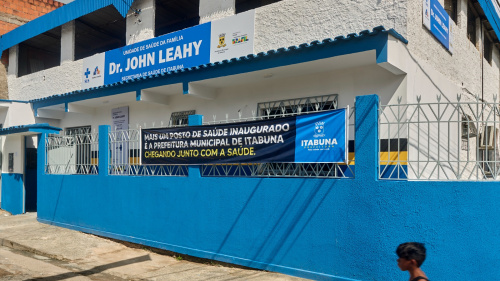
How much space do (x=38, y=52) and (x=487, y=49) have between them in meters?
14.7

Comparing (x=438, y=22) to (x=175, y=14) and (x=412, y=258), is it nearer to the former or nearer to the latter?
(x=412, y=258)

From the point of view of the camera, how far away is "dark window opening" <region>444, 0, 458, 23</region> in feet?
29.6

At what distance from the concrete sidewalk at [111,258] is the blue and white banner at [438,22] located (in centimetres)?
493

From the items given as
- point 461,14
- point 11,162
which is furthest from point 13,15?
point 461,14

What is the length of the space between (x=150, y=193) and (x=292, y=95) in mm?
3201

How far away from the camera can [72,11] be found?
39.8 ft

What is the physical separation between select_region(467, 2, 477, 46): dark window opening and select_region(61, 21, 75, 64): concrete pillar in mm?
10581

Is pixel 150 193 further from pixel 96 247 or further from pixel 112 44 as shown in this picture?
pixel 112 44

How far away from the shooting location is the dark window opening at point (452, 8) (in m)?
9.03

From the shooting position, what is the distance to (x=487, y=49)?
1218 centimetres

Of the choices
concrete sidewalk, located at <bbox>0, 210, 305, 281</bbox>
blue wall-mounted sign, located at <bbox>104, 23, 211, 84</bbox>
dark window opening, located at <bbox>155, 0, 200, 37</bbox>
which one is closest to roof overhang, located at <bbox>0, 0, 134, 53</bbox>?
dark window opening, located at <bbox>155, 0, 200, 37</bbox>

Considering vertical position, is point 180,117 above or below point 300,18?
below

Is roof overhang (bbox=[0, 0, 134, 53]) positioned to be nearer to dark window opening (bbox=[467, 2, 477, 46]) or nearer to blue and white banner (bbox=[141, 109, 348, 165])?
blue and white banner (bbox=[141, 109, 348, 165])

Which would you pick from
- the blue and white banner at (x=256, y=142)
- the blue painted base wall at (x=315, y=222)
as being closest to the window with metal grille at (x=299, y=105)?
the blue and white banner at (x=256, y=142)
